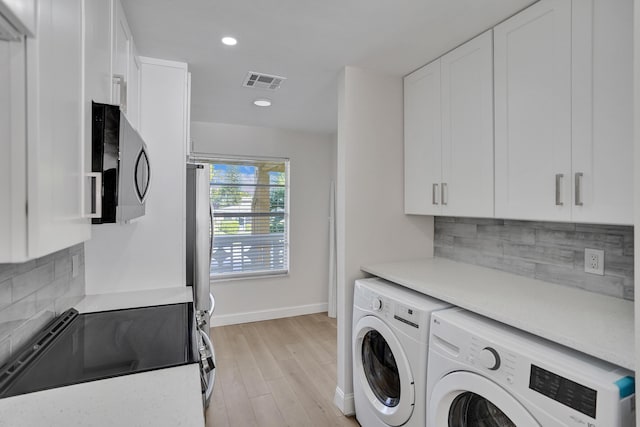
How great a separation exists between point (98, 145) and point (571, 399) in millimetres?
1590

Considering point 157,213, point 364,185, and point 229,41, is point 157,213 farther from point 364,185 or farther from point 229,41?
point 364,185

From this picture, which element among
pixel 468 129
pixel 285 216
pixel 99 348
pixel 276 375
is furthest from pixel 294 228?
pixel 99 348

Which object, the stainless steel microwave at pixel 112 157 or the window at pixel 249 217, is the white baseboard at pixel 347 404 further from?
the window at pixel 249 217

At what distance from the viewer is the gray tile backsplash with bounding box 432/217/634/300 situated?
4.98ft

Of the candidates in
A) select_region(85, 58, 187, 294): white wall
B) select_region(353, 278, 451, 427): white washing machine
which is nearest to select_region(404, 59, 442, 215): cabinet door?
select_region(353, 278, 451, 427): white washing machine

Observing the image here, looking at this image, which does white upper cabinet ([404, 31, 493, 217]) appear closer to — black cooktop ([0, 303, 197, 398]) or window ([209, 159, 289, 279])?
black cooktop ([0, 303, 197, 398])

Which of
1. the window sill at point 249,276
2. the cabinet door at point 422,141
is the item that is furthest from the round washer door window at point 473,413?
the window sill at point 249,276

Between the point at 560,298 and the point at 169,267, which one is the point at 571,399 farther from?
the point at 169,267

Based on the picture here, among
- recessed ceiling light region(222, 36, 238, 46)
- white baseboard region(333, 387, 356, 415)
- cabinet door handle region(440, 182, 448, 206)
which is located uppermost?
recessed ceiling light region(222, 36, 238, 46)

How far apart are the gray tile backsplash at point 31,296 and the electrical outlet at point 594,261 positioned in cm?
241

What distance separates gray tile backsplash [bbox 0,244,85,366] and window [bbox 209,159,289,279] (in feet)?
7.00

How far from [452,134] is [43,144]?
77.0 inches

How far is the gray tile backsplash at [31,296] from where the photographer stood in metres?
1.04

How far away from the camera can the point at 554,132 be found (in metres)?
1.46
